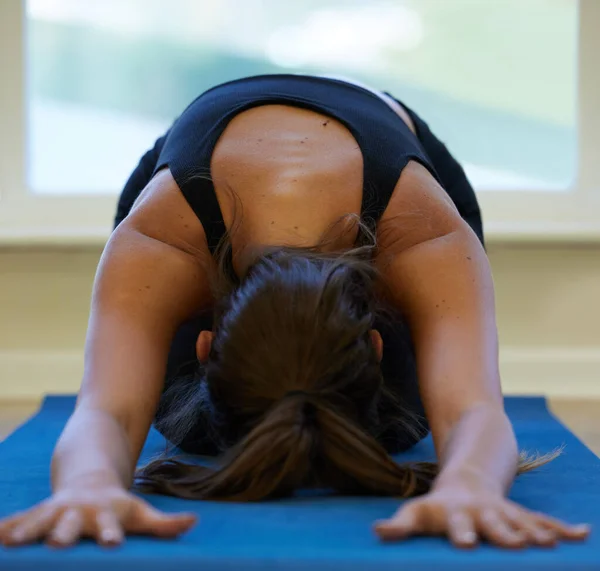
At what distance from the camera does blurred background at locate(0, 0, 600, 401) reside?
2.83m

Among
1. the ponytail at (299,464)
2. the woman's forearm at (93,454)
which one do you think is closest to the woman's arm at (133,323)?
the woman's forearm at (93,454)

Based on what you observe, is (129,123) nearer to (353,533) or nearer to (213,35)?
(213,35)

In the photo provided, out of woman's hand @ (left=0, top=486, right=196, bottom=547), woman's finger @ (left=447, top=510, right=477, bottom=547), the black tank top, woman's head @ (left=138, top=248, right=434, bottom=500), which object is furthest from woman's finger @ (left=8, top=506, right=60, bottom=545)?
the black tank top

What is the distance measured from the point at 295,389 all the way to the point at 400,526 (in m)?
0.25

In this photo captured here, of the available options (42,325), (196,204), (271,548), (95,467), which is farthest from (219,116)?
(42,325)

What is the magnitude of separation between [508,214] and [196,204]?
5.63 feet

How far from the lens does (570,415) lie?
2371 millimetres

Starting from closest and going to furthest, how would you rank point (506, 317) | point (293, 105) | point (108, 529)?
point (108, 529) → point (293, 105) → point (506, 317)

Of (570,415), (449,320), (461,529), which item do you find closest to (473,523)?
(461,529)

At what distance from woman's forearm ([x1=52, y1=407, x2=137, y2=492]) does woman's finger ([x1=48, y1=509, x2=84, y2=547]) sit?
0.06 m

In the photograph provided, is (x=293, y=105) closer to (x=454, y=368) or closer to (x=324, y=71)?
(x=454, y=368)

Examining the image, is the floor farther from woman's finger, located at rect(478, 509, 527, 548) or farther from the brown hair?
woman's finger, located at rect(478, 509, 527, 548)

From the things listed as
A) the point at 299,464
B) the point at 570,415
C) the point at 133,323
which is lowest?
the point at 570,415

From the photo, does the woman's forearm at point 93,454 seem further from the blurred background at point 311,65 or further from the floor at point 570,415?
the blurred background at point 311,65
